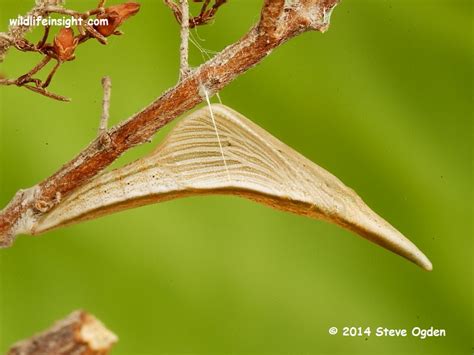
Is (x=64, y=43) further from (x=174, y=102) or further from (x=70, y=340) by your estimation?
(x=70, y=340)

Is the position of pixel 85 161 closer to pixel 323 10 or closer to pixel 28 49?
pixel 28 49

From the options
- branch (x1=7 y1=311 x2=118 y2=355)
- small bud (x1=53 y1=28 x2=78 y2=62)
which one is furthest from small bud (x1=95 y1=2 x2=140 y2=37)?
branch (x1=7 y1=311 x2=118 y2=355)

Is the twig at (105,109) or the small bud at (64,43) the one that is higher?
the small bud at (64,43)

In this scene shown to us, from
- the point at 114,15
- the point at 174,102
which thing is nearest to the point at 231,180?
the point at 174,102

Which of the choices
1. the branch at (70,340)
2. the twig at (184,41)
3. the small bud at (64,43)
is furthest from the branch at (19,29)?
the branch at (70,340)

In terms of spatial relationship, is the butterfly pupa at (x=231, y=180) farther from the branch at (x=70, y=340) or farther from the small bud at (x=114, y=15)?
the branch at (x=70, y=340)

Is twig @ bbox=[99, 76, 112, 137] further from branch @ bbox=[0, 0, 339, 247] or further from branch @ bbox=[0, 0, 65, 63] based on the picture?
branch @ bbox=[0, 0, 65, 63]

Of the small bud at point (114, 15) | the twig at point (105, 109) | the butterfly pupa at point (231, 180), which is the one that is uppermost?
the small bud at point (114, 15)
